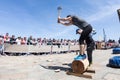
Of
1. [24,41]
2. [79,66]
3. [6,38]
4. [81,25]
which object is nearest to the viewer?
[79,66]

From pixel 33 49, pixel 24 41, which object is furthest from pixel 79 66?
pixel 33 49

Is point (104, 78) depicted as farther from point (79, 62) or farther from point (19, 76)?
point (19, 76)

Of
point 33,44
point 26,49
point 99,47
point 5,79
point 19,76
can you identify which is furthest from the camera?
point 99,47

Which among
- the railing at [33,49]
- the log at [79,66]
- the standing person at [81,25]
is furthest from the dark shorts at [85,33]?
the railing at [33,49]

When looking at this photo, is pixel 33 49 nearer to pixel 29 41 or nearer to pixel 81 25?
pixel 29 41

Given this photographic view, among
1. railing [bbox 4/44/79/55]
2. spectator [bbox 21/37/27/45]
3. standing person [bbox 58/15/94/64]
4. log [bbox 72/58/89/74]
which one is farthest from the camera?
spectator [bbox 21/37/27/45]

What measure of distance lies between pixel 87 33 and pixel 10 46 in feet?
32.5

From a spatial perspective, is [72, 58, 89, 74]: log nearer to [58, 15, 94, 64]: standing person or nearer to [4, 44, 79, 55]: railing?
[58, 15, 94, 64]: standing person

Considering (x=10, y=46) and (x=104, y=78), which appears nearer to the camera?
(x=104, y=78)

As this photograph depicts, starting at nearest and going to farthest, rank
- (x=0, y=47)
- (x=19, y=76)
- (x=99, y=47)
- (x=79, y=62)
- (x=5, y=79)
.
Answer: (x=5, y=79), (x=19, y=76), (x=79, y=62), (x=0, y=47), (x=99, y=47)

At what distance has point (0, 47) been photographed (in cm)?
1514

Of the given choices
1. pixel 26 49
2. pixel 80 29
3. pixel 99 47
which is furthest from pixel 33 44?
pixel 99 47

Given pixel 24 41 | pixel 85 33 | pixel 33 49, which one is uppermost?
pixel 24 41

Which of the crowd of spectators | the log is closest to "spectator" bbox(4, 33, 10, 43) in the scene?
the crowd of spectators
